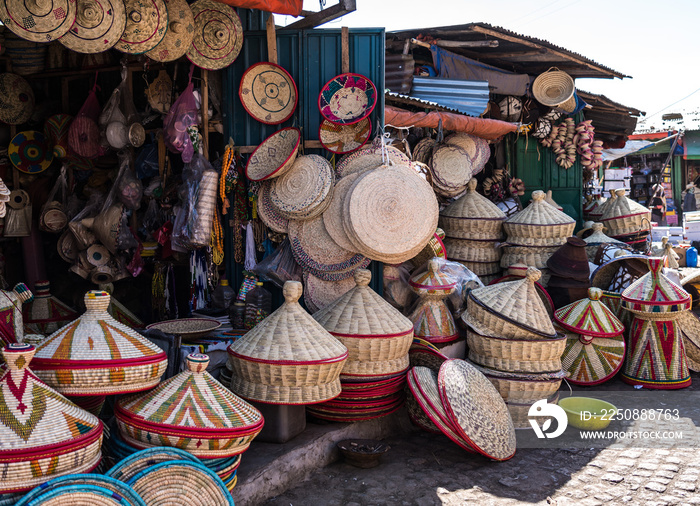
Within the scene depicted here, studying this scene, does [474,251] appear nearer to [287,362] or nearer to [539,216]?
[539,216]

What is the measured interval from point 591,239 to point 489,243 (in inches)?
53.7

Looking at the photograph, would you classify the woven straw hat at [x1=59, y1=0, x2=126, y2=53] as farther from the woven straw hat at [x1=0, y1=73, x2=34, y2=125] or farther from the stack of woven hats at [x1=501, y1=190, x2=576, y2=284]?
the stack of woven hats at [x1=501, y1=190, x2=576, y2=284]

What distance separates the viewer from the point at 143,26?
4055mm

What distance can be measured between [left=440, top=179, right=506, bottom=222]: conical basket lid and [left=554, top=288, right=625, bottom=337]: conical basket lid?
1428 millimetres

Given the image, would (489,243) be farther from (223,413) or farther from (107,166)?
(223,413)

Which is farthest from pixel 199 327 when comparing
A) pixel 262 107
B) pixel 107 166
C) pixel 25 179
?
pixel 25 179

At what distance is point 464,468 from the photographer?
3.78m

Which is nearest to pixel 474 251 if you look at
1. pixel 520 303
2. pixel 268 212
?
pixel 520 303

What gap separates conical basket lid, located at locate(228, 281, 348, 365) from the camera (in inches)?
134

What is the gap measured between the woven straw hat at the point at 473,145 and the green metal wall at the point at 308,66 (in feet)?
8.21

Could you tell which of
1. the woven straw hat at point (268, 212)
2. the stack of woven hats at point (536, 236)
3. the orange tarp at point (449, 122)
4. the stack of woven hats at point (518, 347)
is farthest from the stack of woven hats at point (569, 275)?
the woven straw hat at point (268, 212)

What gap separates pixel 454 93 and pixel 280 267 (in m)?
3.53

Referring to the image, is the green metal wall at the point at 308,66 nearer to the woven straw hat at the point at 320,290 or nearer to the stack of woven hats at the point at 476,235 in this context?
the woven straw hat at the point at 320,290

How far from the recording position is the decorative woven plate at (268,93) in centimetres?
491
